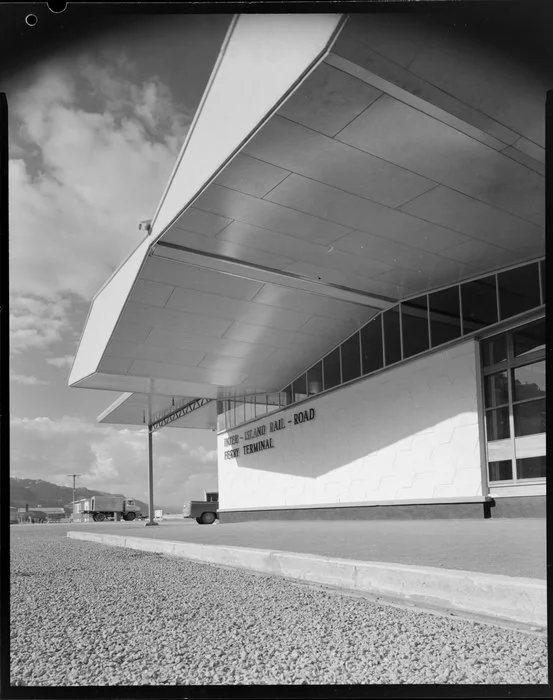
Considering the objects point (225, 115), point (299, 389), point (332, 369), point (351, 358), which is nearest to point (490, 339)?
point (351, 358)

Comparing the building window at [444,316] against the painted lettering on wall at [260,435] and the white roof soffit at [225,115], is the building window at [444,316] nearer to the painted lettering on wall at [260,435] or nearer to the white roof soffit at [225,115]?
the painted lettering on wall at [260,435]

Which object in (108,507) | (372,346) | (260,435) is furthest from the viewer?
(108,507)

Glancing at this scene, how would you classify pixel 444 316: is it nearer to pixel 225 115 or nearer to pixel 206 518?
pixel 225 115

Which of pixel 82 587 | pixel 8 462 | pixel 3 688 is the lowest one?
pixel 82 587

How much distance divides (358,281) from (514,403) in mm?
4435

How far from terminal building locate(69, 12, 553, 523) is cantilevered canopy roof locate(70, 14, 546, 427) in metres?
0.04

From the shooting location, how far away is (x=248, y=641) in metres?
3.68

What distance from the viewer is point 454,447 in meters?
14.2

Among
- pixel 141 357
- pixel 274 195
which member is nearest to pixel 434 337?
pixel 274 195

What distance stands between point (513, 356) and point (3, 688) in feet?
42.4

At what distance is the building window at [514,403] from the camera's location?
12672mm

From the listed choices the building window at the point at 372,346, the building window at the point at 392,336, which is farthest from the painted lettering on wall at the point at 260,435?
the building window at the point at 392,336

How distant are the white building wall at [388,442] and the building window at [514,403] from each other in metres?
0.35

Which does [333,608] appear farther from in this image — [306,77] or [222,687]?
[306,77]
